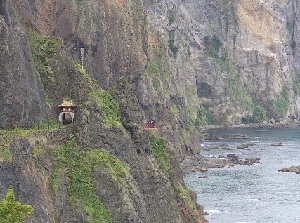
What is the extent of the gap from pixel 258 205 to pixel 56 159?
54684 mm

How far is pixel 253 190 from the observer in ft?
342

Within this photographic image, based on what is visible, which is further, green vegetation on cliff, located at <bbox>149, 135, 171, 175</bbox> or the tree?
green vegetation on cliff, located at <bbox>149, 135, 171, 175</bbox>

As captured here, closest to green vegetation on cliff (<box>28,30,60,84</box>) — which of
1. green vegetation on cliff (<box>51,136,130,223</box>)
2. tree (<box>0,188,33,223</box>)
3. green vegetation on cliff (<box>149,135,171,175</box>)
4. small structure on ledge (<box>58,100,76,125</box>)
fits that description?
small structure on ledge (<box>58,100,76,125</box>)

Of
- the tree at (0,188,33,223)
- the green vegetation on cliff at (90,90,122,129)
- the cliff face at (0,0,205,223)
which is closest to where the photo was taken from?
the tree at (0,188,33,223)

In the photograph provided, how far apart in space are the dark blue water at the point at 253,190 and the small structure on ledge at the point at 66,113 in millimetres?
37642

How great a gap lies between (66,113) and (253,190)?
61.7 metres

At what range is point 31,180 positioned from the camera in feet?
122

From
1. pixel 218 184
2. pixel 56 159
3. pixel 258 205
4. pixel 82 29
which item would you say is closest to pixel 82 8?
pixel 82 29

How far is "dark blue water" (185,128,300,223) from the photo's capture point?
281 ft

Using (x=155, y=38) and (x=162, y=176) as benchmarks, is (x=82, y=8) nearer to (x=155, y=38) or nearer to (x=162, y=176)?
(x=155, y=38)

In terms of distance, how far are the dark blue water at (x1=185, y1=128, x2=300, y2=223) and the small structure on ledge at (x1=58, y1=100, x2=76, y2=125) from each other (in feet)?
123

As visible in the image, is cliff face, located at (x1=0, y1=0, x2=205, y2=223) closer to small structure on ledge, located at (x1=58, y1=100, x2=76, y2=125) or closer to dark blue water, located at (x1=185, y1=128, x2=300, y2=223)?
small structure on ledge, located at (x1=58, y1=100, x2=76, y2=125)

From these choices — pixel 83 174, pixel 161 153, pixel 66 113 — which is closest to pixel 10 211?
pixel 83 174

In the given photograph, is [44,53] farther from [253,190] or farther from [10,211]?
[253,190]
